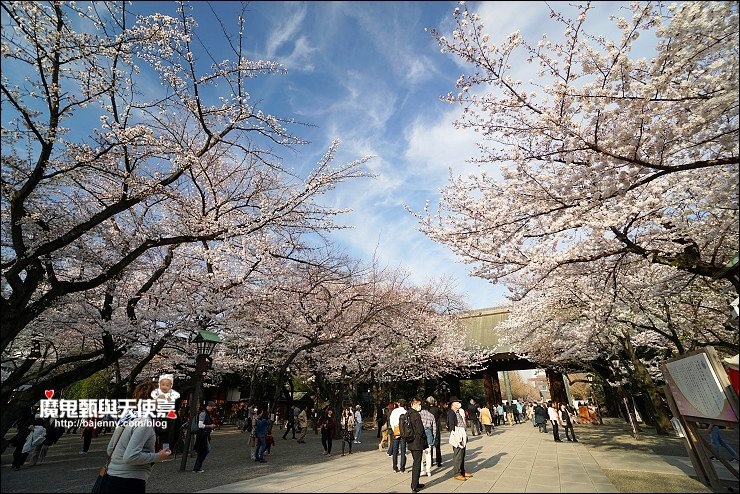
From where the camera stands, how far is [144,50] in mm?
6953

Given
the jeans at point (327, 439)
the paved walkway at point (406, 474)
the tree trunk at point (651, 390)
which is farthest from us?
the tree trunk at point (651, 390)

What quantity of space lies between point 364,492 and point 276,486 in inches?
78.8

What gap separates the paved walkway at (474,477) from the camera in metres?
7.11

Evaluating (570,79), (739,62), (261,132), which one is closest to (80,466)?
(261,132)

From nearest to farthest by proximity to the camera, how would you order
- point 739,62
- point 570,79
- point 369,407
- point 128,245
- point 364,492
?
1. point 739,62
2. point 570,79
3. point 364,492
4. point 128,245
5. point 369,407

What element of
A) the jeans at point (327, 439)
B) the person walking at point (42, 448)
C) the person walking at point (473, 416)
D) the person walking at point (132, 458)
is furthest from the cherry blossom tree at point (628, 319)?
the person walking at point (42, 448)

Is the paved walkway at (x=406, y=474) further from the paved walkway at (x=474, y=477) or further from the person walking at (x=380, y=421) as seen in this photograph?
the person walking at (x=380, y=421)

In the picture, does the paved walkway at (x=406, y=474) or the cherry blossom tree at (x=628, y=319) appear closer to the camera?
the paved walkway at (x=406, y=474)

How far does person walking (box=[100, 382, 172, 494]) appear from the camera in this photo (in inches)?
154

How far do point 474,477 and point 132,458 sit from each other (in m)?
7.26

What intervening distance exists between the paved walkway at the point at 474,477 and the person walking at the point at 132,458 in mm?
3814

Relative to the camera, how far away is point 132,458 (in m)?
3.88

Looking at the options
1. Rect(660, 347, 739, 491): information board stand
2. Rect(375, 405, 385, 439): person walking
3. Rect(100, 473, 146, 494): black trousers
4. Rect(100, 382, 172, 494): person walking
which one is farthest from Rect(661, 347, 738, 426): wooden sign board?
Rect(375, 405, 385, 439): person walking

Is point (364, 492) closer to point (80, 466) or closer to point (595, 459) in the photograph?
point (595, 459)
